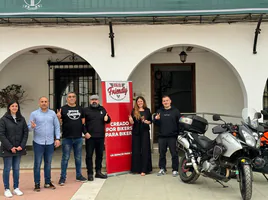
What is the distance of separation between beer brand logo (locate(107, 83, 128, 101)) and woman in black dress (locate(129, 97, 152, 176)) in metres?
0.35

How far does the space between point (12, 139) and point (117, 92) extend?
2402 millimetres

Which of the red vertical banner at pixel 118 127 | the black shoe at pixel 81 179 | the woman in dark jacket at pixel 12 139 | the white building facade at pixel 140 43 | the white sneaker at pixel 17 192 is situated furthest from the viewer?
the white building facade at pixel 140 43

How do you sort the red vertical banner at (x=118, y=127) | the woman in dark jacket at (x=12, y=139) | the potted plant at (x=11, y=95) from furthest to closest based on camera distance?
the potted plant at (x=11, y=95), the red vertical banner at (x=118, y=127), the woman in dark jacket at (x=12, y=139)

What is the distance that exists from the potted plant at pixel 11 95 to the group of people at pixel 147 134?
4.57m

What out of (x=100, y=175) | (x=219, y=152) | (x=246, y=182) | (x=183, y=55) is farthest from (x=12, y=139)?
(x=183, y=55)

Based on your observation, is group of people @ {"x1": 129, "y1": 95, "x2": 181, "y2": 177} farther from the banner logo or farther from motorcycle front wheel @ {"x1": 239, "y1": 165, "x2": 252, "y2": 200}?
motorcycle front wheel @ {"x1": 239, "y1": 165, "x2": 252, "y2": 200}

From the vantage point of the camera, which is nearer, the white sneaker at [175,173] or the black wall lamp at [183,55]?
the white sneaker at [175,173]

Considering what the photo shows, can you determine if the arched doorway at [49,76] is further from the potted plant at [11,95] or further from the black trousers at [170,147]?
the black trousers at [170,147]

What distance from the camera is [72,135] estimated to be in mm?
5879

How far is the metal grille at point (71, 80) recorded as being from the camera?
32.5 ft

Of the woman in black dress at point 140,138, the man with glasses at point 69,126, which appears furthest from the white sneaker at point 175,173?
the man with glasses at point 69,126

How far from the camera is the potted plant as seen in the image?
930cm

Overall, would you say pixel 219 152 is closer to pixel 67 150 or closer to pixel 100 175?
pixel 100 175

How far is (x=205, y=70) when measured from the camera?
9.73 meters
